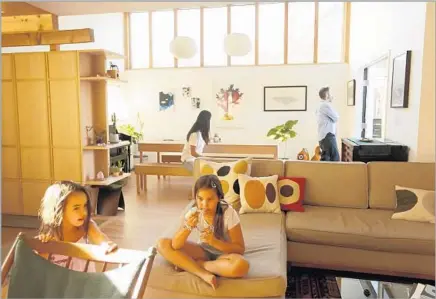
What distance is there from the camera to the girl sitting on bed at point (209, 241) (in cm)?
183

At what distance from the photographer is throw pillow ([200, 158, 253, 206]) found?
9.85ft

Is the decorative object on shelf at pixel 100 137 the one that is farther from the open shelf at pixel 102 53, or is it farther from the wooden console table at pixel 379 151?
the wooden console table at pixel 379 151

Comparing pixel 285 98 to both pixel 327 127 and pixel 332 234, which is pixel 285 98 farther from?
pixel 332 234

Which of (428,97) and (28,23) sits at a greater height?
(28,23)

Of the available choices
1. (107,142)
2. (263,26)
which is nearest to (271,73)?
(263,26)

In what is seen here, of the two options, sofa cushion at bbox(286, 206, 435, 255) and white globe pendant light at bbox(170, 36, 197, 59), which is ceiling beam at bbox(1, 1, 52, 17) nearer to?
white globe pendant light at bbox(170, 36, 197, 59)

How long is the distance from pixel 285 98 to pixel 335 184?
428cm

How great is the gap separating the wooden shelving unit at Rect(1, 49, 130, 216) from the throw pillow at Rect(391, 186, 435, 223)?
287 cm

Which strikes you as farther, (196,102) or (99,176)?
(196,102)

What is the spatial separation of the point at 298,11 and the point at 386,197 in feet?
16.9

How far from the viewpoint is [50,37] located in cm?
380

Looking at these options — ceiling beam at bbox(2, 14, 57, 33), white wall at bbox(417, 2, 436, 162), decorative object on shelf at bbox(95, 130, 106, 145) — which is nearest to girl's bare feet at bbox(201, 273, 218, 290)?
white wall at bbox(417, 2, 436, 162)

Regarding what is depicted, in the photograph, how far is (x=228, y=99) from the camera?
7.29 metres

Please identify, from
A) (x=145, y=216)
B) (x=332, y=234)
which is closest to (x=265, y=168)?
(x=332, y=234)
